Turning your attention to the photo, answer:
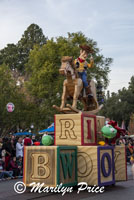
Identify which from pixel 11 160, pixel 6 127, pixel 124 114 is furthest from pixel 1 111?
pixel 124 114

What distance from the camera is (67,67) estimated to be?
29.2ft

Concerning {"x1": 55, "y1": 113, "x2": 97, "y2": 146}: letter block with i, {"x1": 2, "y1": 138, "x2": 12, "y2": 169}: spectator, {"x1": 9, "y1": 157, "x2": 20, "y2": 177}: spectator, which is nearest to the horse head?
{"x1": 55, "y1": 113, "x2": 97, "y2": 146}: letter block with i

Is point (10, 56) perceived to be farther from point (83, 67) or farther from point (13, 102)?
point (83, 67)

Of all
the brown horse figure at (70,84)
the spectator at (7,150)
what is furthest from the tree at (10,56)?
the brown horse figure at (70,84)

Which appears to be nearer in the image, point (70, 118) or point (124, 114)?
point (70, 118)

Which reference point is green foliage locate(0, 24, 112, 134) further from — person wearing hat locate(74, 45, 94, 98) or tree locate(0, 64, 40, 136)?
person wearing hat locate(74, 45, 94, 98)

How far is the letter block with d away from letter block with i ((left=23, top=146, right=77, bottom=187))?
19cm

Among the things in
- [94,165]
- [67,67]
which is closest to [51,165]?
[94,165]

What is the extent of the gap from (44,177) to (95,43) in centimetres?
2551

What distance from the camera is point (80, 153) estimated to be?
848cm

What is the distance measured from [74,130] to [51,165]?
127 centimetres

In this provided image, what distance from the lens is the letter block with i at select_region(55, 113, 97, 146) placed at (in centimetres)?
862

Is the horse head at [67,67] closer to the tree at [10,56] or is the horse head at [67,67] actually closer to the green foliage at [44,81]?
the green foliage at [44,81]

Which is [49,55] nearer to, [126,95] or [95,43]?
[95,43]
